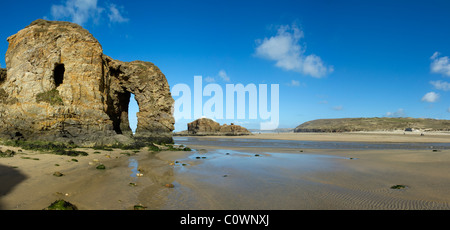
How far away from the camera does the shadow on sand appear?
6029 millimetres

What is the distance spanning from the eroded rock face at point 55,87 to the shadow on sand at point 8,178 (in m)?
13.1

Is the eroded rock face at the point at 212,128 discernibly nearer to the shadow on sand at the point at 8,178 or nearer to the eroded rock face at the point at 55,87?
the eroded rock face at the point at 55,87

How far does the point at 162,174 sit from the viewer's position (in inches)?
397

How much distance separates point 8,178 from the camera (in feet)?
23.2

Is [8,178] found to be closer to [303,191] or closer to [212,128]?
[303,191]

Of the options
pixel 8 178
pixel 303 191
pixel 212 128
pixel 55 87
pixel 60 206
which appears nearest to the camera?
pixel 60 206

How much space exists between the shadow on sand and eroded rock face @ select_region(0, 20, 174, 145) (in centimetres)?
1310

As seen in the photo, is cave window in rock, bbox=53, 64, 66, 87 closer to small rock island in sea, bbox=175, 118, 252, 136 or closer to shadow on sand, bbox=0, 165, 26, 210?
shadow on sand, bbox=0, 165, 26, 210

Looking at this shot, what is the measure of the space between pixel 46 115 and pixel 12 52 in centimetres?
980

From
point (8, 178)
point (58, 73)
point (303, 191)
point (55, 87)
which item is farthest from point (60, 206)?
point (58, 73)

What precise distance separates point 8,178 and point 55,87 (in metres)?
18.6

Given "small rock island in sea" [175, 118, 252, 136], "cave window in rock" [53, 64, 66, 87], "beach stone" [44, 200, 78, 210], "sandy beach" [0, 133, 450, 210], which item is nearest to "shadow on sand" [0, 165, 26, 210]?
"sandy beach" [0, 133, 450, 210]
